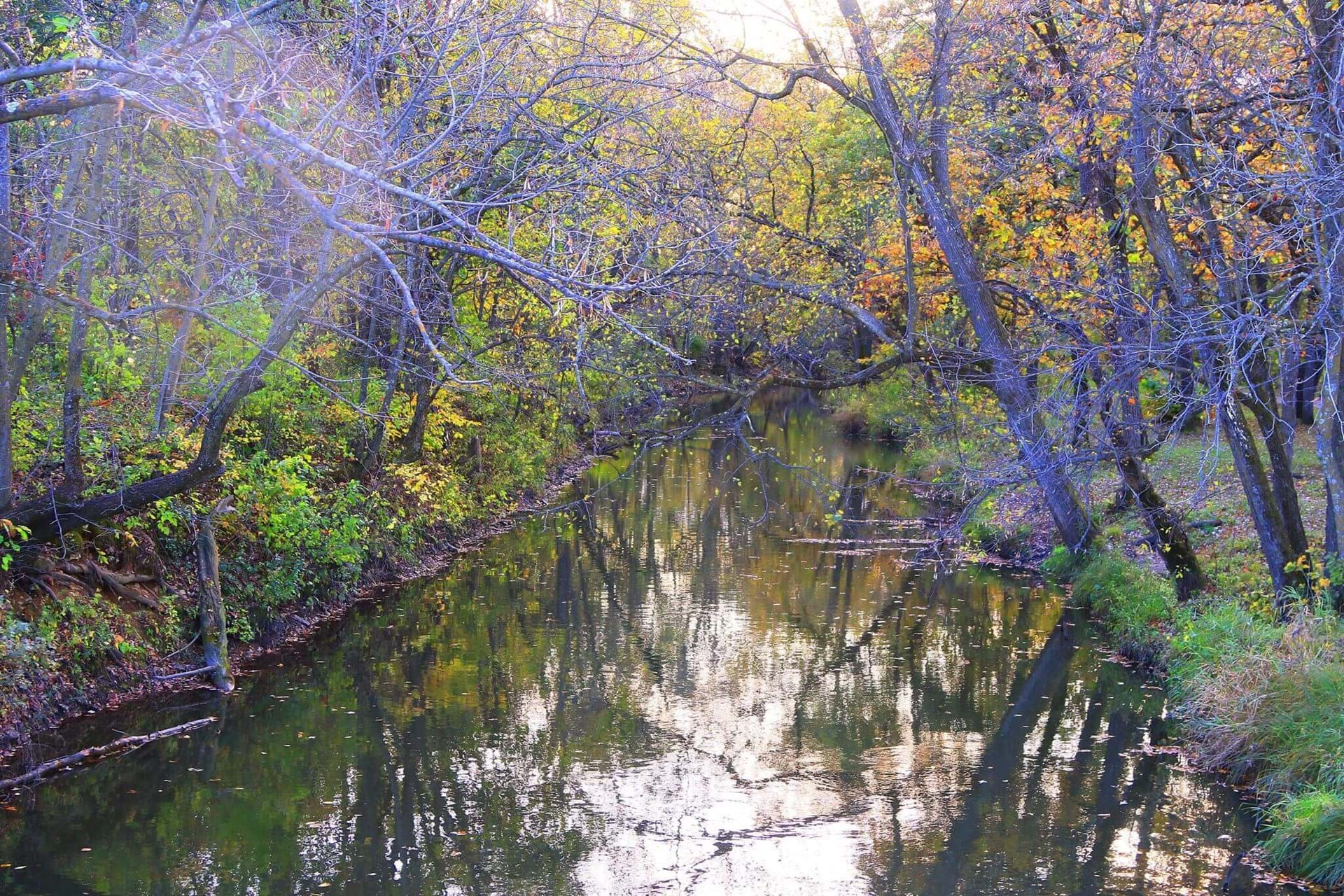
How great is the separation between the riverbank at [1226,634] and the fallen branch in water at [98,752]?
7.78m

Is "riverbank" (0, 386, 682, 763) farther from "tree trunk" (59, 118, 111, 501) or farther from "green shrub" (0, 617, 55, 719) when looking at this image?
"tree trunk" (59, 118, 111, 501)

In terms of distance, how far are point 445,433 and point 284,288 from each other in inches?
268

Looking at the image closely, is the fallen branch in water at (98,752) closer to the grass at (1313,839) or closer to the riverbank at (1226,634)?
the riverbank at (1226,634)

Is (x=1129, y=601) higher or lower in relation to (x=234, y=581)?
higher

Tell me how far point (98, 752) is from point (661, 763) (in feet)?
15.5

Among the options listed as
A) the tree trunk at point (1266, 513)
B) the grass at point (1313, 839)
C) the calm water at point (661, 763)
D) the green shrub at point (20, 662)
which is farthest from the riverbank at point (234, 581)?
the grass at point (1313, 839)

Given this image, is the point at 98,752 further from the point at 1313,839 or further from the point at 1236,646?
the point at 1236,646

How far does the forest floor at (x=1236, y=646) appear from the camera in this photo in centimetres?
872

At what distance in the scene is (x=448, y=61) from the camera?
12.9 meters

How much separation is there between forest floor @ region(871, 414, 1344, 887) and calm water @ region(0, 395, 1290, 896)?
42cm

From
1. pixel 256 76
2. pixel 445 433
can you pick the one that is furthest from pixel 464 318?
pixel 256 76

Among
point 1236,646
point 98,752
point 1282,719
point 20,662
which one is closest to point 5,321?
point 20,662

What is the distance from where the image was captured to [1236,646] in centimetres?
1100

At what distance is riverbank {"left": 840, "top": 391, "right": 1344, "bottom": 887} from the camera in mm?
8812
